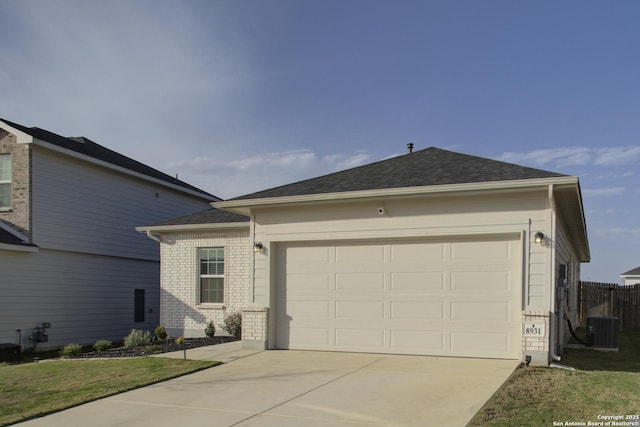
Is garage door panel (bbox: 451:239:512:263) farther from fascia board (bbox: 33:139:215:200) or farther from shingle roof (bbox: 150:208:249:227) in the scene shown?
fascia board (bbox: 33:139:215:200)

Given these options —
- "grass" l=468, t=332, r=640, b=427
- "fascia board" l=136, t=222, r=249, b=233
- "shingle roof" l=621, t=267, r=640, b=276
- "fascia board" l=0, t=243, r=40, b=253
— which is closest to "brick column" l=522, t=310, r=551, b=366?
"grass" l=468, t=332, r=640, b=427

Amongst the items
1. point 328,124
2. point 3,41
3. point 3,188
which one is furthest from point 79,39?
point 328,124

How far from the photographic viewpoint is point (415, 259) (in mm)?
11305

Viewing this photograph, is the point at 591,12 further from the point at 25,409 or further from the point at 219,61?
the point at 25,409

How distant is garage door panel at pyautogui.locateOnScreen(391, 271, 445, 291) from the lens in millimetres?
11070

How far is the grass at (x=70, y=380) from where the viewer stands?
297 inches

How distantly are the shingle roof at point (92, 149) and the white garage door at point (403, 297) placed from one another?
9100 millimetres

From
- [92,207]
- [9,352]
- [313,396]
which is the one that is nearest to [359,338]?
[313,396]

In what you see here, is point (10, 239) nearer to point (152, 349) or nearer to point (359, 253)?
point (152, 349)

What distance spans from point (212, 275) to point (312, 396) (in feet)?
30.2

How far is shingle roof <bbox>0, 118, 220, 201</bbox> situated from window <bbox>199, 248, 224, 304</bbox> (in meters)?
5.41

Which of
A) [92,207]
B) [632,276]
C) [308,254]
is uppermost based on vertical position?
[92,207]

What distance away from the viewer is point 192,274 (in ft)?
54.2

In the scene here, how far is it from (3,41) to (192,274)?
787 centimetres
